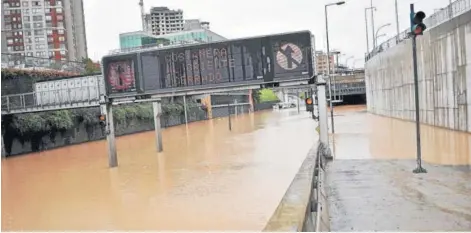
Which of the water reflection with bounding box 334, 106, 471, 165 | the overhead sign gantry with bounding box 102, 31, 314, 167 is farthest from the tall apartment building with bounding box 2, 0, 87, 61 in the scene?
the water reflection with bounding box 334, 106, 471, 165

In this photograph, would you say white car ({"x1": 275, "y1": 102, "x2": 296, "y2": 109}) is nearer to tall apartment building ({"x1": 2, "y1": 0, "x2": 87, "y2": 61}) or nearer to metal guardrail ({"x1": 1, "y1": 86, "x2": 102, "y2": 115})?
tall apartment building ({"x1": 2, "y1": 0, "x2": 87, "y2": 61})

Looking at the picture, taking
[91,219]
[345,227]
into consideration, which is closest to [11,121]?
[91,219]

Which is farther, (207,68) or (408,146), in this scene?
(408,146)

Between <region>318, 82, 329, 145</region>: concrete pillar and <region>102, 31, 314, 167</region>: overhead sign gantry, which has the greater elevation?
<region>102, 31, 314, 167</region>: overhead sign gantry

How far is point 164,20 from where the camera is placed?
105812 millimetres

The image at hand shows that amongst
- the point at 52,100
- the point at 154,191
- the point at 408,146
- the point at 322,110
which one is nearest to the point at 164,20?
the point at 52,100

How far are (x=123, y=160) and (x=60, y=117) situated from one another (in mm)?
12292

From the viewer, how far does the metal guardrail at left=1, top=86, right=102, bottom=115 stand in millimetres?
23203

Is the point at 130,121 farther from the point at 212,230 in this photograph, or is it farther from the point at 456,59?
the point at 212,230

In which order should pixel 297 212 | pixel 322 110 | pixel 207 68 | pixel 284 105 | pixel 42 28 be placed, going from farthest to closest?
1. pixel 284 105
2. pixel 42 28
3. pixel 207 68
4. pixel 322 110
5. pixel 297 212

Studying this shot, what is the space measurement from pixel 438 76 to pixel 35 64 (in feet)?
91.0

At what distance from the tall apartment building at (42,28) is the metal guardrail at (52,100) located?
4086cm

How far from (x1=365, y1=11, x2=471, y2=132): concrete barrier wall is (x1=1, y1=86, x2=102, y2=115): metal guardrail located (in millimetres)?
15254

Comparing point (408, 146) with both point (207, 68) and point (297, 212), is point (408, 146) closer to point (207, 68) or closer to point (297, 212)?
point (207, 68)
